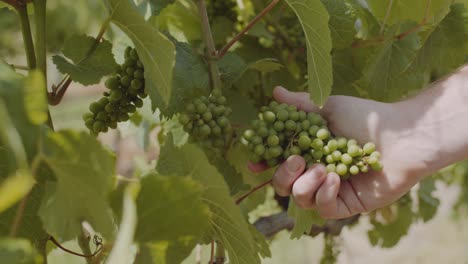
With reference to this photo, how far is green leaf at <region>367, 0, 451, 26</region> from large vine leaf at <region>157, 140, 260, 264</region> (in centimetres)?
72

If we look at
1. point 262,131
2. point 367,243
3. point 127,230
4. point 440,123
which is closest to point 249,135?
point 262,131

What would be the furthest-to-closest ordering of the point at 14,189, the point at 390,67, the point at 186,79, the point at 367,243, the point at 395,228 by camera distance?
the point at 367,243, the point at 395,228, the point at 390,67, the point at 186,79, the point at 14,189

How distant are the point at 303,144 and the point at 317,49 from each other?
0.18 metres

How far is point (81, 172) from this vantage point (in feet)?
2.15

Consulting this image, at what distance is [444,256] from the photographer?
4637 mm

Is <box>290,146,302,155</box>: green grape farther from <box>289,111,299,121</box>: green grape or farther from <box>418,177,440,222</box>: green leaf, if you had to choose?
<box>418,177,440,222</box>: green leaf

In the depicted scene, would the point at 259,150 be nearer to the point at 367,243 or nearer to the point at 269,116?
the point at 269,116

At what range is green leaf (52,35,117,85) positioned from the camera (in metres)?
1.22

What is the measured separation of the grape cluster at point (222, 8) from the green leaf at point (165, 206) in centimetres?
103

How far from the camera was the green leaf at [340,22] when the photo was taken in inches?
52.3

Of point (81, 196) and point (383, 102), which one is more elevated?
point (81, 196)

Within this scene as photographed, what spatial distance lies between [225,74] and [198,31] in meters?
0.30

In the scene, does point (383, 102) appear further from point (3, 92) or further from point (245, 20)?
point (3, 92)

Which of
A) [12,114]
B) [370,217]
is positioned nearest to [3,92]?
[12,114]
